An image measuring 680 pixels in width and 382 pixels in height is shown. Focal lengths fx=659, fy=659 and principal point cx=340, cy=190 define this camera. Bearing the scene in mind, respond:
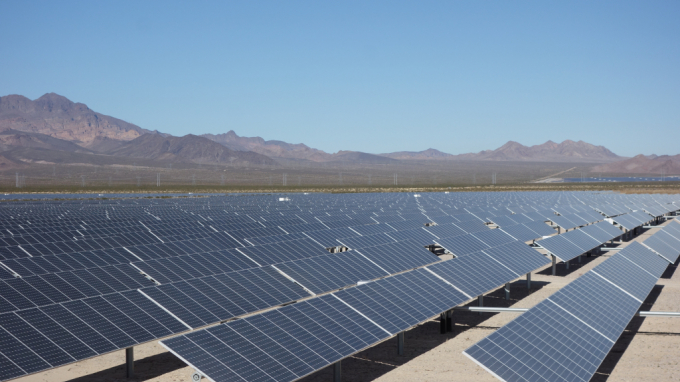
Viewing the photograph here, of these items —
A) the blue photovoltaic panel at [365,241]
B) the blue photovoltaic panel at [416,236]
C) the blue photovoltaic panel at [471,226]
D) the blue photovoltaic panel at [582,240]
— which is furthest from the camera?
the blue photovoltaic panel at [471,226]

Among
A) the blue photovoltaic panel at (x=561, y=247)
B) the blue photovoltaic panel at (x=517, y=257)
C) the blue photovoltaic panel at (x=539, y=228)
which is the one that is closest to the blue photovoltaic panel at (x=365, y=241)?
the blue photovoltaic panel at (x=517, y=257)

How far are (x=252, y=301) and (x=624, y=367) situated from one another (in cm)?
663

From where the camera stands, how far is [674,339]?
1339 cm

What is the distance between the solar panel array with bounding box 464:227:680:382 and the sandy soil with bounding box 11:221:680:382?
31.5 inches

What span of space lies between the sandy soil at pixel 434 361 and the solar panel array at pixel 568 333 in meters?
0.80

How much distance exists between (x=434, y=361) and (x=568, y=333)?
9.17ft

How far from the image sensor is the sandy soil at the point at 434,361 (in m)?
11.0

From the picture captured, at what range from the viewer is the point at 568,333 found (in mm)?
9914

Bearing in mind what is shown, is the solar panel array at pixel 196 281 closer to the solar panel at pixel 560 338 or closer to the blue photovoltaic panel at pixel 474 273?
the blue photovoltaic panel at pixel 474 273

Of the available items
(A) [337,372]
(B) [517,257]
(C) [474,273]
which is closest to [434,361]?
(A) [337,372]

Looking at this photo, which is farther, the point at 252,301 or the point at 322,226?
the point at 322,226

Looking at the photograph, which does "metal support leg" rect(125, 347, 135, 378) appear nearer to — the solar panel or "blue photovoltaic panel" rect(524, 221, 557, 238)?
the solar panel

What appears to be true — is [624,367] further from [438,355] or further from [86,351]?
[86,351]

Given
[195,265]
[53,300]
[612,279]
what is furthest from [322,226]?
[53,300]
